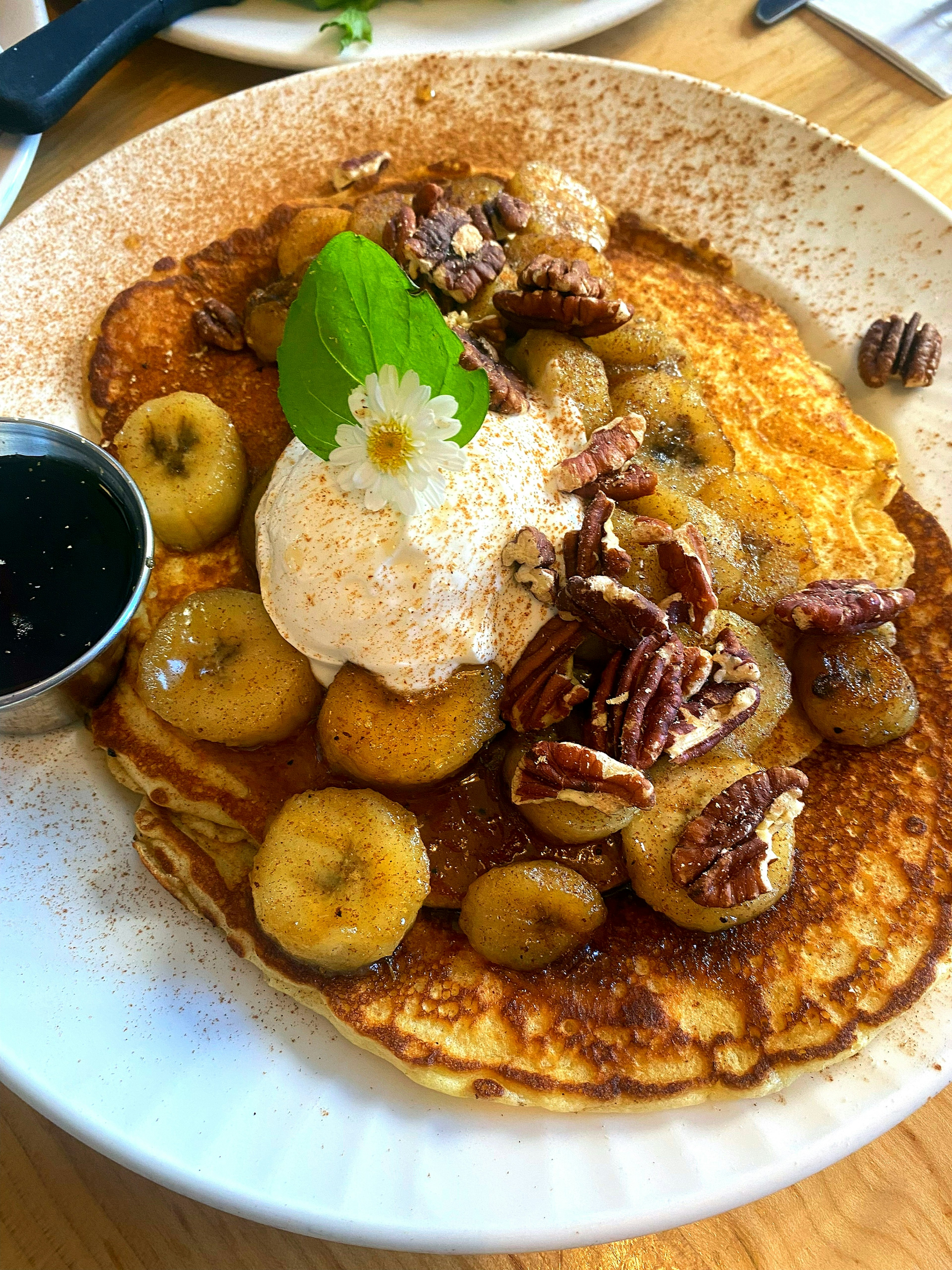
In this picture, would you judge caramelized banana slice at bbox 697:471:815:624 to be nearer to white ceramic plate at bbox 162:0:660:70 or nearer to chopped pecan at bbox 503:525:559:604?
chopped pecan at bbox 503:525:559:604

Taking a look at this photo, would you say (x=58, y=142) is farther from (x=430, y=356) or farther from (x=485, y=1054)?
(x=485, y=1054)

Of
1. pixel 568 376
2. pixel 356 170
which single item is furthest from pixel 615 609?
pixel 356 170

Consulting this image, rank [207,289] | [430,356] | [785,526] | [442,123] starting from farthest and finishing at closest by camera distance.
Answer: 1. [442,123]
2. [207,289]
3. [785,526]
4. [430,356]

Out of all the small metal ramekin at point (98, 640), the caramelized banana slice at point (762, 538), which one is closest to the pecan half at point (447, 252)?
the caramelized banana slice at point (762, 538)

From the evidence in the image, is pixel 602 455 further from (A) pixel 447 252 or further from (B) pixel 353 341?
(A) pixel 447 252

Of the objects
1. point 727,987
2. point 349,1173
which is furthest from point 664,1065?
point 349,1173

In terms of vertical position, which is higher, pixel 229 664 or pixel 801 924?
pixel 801 924
